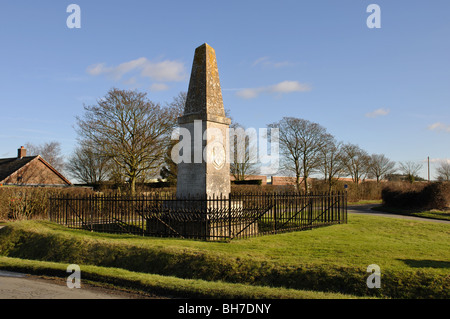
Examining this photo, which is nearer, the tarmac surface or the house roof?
the tarmac surface

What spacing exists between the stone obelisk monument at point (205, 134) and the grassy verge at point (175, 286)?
17.1 ft

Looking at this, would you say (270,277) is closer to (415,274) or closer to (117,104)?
(415,274)

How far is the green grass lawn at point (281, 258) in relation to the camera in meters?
6.95

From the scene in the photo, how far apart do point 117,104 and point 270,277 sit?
90.6ft

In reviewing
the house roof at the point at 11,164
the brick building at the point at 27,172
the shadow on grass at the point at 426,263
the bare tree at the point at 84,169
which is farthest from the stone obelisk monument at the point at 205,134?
the bare tree at the point at 84,169

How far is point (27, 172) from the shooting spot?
3906 cm

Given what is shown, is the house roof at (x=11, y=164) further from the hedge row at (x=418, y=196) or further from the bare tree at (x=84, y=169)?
the hedge row at (x=418, y=196)

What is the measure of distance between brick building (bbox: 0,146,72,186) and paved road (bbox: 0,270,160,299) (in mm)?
33317

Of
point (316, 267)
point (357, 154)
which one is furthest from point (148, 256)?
point (357, 154)

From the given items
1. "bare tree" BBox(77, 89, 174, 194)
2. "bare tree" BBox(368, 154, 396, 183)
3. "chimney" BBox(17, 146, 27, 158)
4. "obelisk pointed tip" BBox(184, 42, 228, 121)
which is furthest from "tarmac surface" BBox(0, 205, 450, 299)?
"bare tree" BBox(368, 154, 396, 183)

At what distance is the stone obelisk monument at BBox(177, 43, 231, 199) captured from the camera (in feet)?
42.9

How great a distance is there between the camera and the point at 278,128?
45.8 metres

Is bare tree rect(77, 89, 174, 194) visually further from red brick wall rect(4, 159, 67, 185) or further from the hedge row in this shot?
the hedge row

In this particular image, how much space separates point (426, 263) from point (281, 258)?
3.27 m
